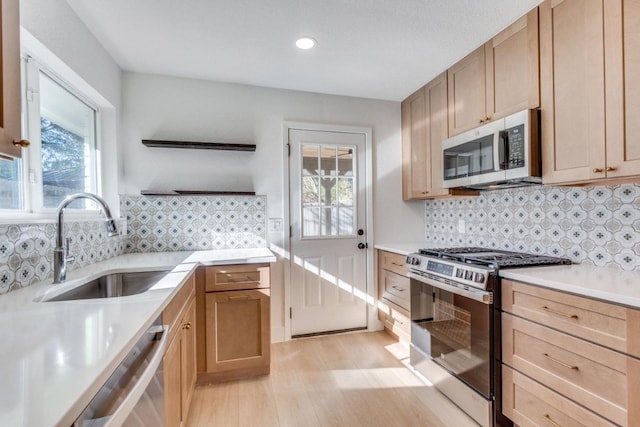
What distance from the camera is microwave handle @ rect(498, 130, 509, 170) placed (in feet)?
6.09

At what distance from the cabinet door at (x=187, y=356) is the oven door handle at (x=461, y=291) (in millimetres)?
1564

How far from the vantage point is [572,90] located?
5.15 feet

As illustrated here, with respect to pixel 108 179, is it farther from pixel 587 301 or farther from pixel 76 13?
pixel 587 301

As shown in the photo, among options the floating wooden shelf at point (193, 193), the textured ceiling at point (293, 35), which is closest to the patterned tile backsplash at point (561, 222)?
the textured ceiling at point (293, 35)

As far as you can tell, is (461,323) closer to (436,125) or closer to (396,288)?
(396,288)

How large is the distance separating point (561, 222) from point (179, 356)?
2.37m

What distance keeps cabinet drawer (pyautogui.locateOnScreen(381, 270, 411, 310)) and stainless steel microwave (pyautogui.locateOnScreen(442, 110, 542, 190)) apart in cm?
89

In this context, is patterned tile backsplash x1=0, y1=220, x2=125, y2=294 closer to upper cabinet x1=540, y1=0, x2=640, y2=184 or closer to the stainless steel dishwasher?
the stainless steel dishwasher

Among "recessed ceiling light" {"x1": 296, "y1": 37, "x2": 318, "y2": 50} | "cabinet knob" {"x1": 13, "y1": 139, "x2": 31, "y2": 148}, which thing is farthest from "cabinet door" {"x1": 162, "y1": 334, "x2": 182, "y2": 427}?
"recessed ceiling light" {"x1": 296, "y1": 37, "x2": 318, "y2": 50}

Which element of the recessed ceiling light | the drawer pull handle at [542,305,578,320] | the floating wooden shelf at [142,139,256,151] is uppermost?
the recessed ceiling light

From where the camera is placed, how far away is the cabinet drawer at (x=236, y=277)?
2057mm

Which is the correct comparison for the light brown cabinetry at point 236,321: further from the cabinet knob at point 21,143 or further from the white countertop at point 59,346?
the cabinet knob at point 21,143

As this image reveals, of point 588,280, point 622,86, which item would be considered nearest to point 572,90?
point 622,86

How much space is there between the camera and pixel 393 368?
7.61 ft
